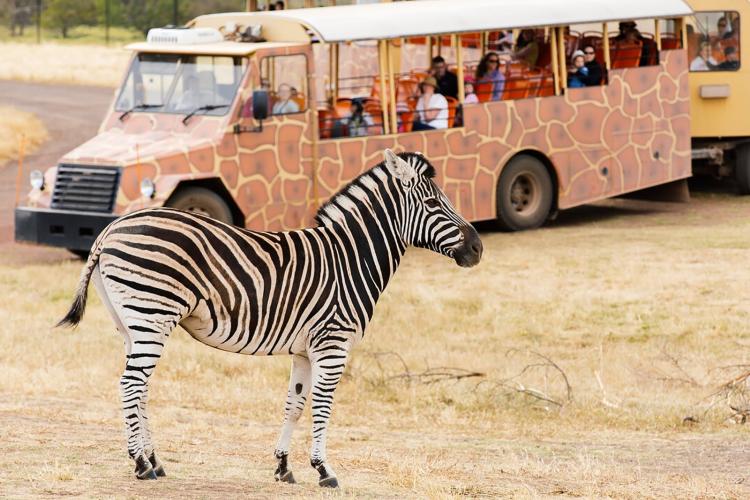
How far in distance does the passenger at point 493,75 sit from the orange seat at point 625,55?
1884 millimetres

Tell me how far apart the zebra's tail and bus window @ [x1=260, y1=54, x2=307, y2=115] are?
836 centimetres

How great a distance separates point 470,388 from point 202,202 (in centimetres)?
457

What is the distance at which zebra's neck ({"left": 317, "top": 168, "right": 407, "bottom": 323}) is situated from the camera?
27.2 ft

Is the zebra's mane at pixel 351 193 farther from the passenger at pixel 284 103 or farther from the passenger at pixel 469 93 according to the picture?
the passenger at pixel 469 93

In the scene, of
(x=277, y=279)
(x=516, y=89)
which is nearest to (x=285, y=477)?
(x=277, y=279)

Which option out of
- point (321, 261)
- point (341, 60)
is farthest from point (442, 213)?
point (341, 60)

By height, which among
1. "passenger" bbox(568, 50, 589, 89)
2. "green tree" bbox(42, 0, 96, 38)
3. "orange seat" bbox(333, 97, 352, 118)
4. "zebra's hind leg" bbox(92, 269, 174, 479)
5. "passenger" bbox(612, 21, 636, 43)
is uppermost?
"green tree" bbox(42, 0, 96, 38)

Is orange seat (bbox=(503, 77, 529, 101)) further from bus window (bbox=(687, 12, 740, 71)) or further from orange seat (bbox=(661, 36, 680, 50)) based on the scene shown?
bus window (bbox=(687, 12, 740, 71))

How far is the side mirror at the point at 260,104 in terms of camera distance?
51.3 feet

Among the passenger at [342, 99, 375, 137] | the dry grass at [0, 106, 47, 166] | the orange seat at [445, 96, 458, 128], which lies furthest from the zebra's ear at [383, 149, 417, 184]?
the dry grass at [0, 106, 47, 166]

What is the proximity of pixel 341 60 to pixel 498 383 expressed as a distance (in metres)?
7.12

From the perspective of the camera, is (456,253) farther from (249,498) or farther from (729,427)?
(729,427)

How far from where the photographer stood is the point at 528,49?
18672 millimetres

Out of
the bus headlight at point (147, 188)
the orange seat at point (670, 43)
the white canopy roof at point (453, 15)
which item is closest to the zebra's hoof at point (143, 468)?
the bus headlight at point (147, 188)
